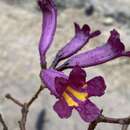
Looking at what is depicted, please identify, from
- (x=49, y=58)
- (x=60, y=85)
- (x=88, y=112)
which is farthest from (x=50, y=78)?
(x=49, y=58)

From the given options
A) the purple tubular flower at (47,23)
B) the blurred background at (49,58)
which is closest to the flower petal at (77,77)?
the purple tubular flower at (47,23)

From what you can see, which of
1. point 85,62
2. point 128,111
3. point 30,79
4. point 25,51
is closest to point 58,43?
point 25,51

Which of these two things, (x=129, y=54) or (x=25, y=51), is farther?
(x=25, y=51)

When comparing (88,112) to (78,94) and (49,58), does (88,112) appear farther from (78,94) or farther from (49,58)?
(49,58)

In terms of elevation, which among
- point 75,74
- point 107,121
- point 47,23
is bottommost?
point 107,121

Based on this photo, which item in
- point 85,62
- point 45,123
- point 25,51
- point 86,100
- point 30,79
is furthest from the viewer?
point 25,51

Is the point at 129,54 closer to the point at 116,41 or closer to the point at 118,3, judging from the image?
the point at 116,41

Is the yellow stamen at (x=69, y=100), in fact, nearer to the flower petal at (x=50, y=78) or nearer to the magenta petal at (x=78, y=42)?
the flower petal at (x=50, y=78)
